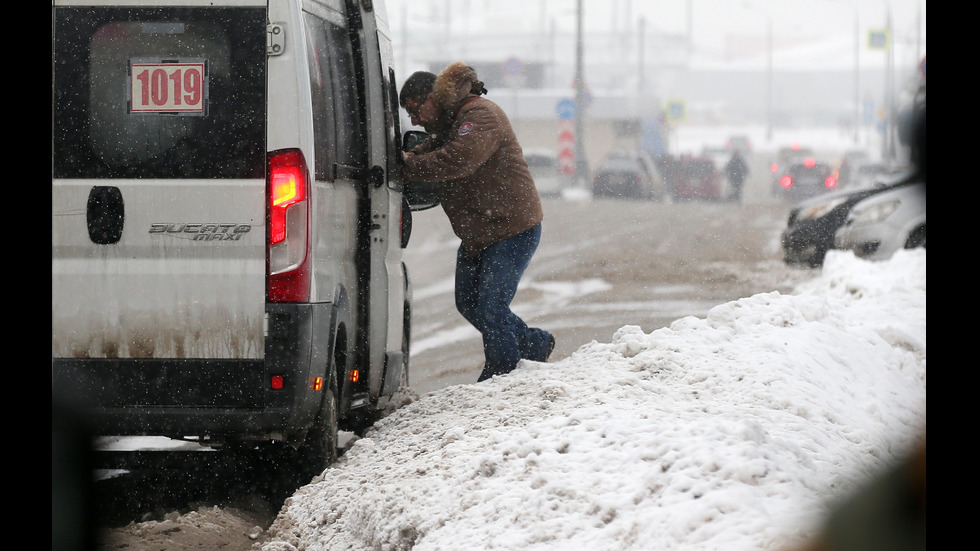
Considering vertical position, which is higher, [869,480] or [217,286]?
[217,286]

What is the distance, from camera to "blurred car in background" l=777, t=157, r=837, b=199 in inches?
1571

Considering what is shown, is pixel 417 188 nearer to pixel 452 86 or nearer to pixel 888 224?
pixel 452 86

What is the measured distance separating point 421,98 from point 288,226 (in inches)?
84.9

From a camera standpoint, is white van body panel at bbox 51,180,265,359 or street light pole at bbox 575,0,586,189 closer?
white van body panel at bbox 51,180,265,359

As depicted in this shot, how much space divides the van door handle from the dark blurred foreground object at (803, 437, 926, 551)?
111 inches

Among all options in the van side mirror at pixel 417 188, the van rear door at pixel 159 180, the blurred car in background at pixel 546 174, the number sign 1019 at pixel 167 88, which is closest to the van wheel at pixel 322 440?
the van rear door at pixel 159 180

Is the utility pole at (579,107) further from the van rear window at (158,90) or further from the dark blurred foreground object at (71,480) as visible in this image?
the dark blurred foreground object at (71,480)

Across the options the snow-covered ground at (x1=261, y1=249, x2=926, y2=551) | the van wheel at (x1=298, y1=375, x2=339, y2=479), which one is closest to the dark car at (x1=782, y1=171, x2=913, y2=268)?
the snow-covered ground at (x1=261, y1=249, x2=926, y2=551)

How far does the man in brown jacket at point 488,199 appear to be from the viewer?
6.37m

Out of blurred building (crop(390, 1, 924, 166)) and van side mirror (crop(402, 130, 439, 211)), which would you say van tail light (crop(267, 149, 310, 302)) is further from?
blurred building (crop(390, 1, 924, 166))

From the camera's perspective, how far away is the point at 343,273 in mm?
5133

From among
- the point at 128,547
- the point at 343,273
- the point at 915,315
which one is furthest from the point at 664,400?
the point at 915,315
